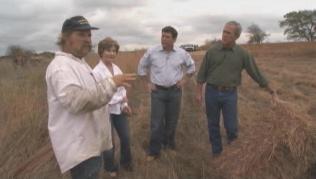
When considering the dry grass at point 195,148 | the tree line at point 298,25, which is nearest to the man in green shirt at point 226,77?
the dry grass at point 195,148

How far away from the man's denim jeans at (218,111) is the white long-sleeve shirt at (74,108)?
11.8ft

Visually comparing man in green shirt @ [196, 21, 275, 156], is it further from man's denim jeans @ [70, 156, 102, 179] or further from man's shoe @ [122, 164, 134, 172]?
man's denim jeans @ [70, 156, 102, 179]

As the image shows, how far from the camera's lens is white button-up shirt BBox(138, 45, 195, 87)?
25.9ft

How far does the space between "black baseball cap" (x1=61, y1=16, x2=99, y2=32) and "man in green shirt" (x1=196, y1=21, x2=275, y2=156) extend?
11.7ft

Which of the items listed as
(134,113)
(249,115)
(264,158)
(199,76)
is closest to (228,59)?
(199,76)

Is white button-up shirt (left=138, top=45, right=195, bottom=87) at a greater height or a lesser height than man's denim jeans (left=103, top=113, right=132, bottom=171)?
greater

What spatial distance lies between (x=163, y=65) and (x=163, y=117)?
792 millimetres

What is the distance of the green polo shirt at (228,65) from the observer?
7.55 meters

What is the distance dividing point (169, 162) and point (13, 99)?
322cm

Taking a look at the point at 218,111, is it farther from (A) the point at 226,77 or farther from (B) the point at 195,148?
(B) the point at 195,148

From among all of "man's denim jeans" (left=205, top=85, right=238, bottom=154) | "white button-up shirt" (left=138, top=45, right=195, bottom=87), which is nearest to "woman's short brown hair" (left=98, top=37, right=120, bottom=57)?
"white button-up shirt" (left=138, top=45, right=195, bottom=87)

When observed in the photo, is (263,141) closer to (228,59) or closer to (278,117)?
(278,117)

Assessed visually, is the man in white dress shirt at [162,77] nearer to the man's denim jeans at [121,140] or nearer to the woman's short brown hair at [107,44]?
the man's denim jeans at [121,140]

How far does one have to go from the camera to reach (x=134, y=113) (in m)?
10.8
